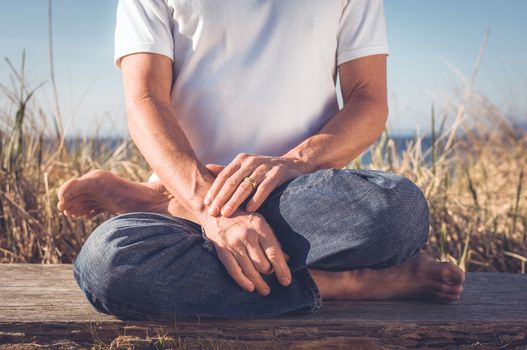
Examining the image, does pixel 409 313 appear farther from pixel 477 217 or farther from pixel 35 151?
pixel 35 151

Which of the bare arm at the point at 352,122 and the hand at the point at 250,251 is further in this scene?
the bare arm at the point at 352,122

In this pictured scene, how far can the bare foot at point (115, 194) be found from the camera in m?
1.90

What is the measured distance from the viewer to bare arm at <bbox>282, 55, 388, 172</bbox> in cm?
169

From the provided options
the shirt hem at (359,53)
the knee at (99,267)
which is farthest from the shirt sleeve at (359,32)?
the knee at (99,267)

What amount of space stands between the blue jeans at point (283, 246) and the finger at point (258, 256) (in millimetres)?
71

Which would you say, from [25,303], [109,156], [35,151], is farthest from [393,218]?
[109,156]

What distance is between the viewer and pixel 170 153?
1.59 meters

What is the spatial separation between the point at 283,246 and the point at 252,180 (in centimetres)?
17

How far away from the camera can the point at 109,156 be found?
11.6 feet

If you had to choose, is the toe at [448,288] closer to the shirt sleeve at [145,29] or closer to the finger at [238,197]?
the finger at [238,197]

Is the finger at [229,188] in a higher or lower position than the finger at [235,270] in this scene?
higher

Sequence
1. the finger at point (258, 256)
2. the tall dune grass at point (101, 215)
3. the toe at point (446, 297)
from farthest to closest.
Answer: the tall dune grass at point (101, 215) < the toe at point (446, 297) < the finger at point (258, 256)

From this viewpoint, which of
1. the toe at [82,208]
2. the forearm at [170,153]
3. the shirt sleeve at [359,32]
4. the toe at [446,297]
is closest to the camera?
the forearm at [170,153]

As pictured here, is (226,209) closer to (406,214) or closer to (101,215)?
(406,214)
